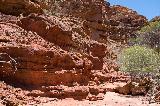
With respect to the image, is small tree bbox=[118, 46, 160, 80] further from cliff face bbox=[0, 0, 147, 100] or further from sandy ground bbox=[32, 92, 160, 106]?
sandy ground bbox=[32, 92, 160, 106]

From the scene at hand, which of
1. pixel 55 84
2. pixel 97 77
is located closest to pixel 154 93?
pixel 97 77

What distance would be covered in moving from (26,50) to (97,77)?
9.57 meters

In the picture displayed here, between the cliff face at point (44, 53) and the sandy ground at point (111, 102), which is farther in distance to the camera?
the cliff face at point (44, 53)

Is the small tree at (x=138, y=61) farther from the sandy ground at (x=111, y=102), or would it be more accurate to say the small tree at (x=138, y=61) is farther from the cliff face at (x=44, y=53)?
the sandy ground at (x=111, y=102)

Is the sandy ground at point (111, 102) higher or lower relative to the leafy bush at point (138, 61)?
lower

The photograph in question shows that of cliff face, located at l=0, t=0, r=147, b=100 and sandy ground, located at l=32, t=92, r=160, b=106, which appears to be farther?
cliff face, located at l=0, t=0, r=147, b=100

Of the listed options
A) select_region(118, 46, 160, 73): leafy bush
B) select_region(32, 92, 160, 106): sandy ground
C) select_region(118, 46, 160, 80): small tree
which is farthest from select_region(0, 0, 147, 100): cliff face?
select_region(118, 46, 160, 73): leafy bush

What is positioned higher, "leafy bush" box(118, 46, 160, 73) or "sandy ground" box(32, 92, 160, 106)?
"leafy bush" box(118, 46, 160, 73)

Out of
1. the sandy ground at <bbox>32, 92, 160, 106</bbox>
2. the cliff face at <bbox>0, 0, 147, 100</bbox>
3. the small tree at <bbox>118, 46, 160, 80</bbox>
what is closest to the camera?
the sandy ground at <bbox>32, 92, 160, 106</bbox>

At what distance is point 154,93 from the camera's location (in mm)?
27547

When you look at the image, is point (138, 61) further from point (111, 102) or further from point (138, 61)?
point (111, 102)

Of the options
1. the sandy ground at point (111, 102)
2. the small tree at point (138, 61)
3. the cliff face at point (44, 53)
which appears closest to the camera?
the sandy ground at point (111, 102)

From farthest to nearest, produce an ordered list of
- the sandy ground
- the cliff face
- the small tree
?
the small tree
the cliff face
the sandy ground

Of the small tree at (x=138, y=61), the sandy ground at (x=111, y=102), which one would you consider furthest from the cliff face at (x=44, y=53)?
the small tree at (x=138, y=61)
